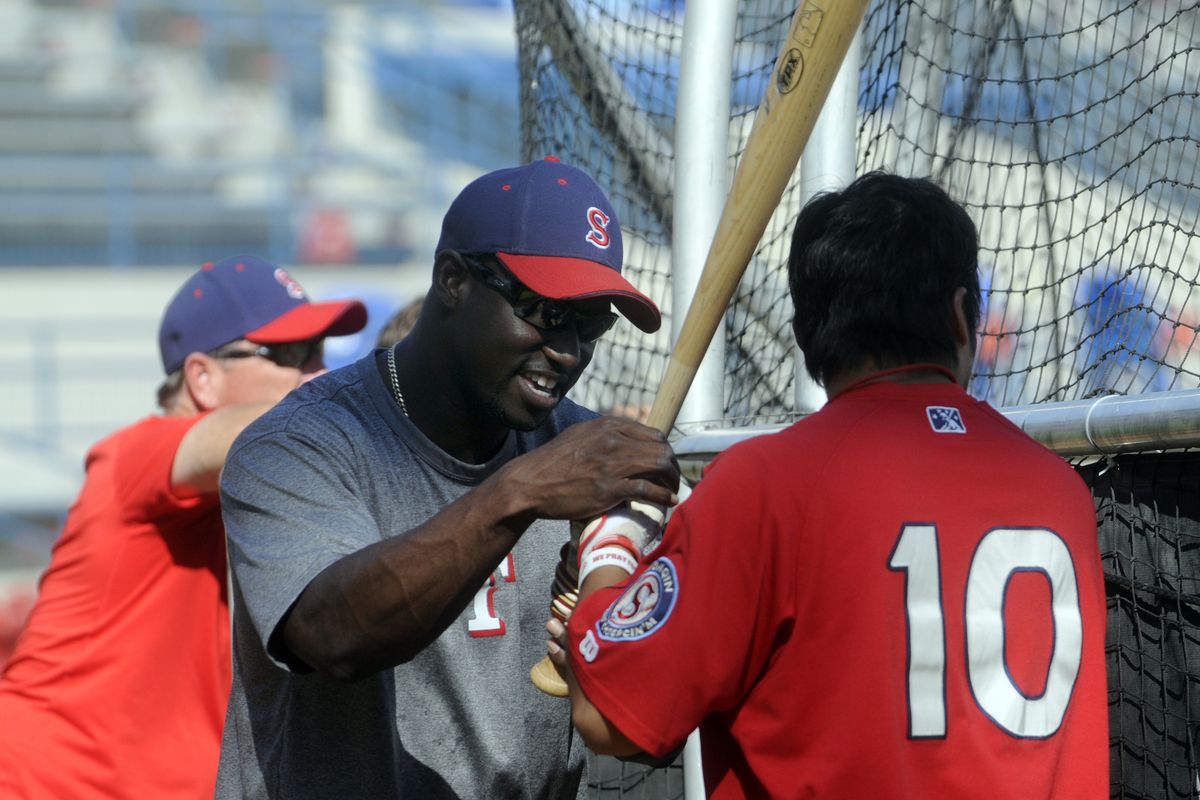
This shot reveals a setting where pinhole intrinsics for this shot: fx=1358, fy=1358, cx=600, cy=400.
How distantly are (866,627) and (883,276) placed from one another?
0.41 meters

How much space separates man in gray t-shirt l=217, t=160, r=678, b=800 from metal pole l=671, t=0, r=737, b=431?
637 mm

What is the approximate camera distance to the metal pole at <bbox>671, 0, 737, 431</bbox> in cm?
264

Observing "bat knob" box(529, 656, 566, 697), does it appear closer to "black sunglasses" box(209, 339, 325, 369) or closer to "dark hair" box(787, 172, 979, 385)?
"dark hair" box(787, 172, 979, 385)

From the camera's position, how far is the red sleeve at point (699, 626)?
1.44 m

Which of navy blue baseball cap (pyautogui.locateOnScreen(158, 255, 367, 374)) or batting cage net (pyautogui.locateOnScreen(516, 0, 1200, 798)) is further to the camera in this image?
navy blue baseball cap (pyautogui.locateOnScreen(158, 255, 367, 374))

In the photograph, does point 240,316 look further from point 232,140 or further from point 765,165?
point 232,140

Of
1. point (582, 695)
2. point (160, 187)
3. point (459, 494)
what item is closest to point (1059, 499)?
point (582, 695)

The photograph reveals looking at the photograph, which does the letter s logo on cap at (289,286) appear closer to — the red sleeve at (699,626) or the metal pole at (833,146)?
the metal pole at (833,146)

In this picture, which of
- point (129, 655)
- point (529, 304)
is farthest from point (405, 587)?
point (129, 655)

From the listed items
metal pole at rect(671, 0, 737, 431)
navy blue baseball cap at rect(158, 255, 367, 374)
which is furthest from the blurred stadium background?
metal pole at rect(671, 0, 737, 431)

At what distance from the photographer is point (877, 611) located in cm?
144

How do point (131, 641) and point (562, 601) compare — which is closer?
point (562, 601)

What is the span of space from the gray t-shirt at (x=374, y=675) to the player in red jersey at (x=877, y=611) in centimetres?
40

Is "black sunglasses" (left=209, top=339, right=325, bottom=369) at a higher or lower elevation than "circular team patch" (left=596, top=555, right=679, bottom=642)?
lower
